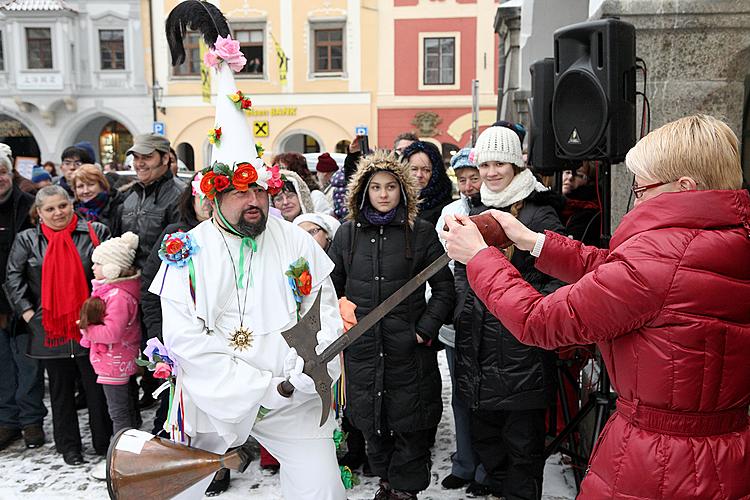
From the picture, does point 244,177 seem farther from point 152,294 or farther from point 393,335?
point 152,294

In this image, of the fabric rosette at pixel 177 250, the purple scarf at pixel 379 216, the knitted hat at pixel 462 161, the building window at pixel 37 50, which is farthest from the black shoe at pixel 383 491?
the building window at pixel 37 50

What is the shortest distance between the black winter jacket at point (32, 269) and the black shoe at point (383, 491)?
217 cm

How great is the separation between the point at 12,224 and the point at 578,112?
4014 millimetres

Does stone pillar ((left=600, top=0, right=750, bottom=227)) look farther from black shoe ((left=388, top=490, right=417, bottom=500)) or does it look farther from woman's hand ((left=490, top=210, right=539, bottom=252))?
black shoe ((left=388, top=490, right=417, bottom=500))

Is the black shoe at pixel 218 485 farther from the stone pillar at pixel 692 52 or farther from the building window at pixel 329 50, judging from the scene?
the building window at pixel 329 50

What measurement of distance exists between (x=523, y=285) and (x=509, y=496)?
2048 millimetres

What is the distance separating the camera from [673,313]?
5.95ft

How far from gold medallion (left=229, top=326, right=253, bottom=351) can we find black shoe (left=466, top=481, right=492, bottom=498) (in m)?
1.85

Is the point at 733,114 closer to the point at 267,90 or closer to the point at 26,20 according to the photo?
the point at 267,90

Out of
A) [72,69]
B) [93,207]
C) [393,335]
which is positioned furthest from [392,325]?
[72,69]

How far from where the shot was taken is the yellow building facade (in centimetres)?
2431

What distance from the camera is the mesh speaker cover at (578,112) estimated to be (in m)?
3.44

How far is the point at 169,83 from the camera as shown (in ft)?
82.4

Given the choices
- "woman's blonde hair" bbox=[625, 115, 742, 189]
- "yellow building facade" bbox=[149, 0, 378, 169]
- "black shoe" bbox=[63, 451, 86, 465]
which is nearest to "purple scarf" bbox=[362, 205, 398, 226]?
"woman's blonde hair" bbox=[625, 115, 742, 189]
